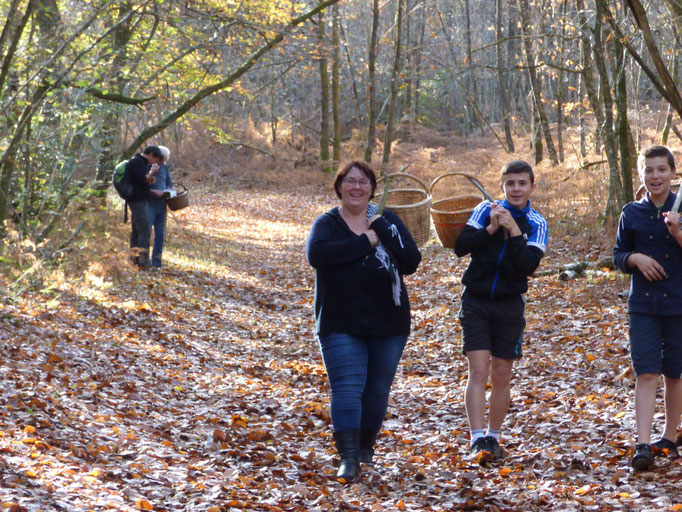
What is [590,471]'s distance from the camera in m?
4.95

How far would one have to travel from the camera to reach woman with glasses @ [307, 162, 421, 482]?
475 cm

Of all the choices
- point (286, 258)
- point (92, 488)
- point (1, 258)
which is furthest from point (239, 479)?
point (286, 258)

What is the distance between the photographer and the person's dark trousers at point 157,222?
1255 cm

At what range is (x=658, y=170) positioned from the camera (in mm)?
4781

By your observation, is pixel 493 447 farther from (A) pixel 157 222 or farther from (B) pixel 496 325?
(A) pixel 157 222

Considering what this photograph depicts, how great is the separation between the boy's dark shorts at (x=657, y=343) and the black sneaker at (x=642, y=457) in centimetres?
49

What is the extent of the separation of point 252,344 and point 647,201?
6.26 m

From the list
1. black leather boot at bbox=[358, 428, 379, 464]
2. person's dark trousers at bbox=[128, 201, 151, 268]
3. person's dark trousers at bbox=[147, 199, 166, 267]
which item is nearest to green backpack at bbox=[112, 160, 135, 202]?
person's dark trousers at bbox=[128, 201, 151, 268]

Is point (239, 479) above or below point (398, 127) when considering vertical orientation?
below

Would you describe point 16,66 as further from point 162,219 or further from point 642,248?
point 642,248

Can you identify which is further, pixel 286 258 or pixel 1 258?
pixel 286 258

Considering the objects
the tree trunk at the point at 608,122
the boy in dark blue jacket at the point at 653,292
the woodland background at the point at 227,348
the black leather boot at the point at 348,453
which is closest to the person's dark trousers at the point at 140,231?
the woodland background at the point at 227,348

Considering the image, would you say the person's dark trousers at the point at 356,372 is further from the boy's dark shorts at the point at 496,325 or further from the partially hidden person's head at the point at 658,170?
the partially hidden person's head at the point at 658,170

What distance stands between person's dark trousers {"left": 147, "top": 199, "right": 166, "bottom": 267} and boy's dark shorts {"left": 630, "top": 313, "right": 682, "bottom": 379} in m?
9.33
